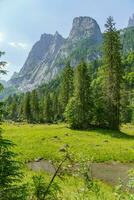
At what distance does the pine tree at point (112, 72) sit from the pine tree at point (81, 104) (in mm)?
3348

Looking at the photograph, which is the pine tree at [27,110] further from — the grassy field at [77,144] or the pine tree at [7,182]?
the pine tree at [7,182]

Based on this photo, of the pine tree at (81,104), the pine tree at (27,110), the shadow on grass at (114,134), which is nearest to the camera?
the shadow on grass at (114,134)

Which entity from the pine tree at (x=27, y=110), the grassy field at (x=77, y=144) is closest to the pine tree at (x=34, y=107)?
the pine tree at (x=27, y=110)

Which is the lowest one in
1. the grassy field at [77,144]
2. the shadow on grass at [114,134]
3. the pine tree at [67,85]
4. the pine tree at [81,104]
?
the grassy field at [77,144]

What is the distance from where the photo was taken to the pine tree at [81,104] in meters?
61.1

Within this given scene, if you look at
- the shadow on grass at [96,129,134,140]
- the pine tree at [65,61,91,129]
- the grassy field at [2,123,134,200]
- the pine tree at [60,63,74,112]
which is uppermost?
the pine tree at [60,63,74,112]

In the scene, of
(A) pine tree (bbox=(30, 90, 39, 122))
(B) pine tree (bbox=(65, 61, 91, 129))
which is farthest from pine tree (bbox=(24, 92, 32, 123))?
(B) pine tree (bbox=(65, 61, 91, 129))

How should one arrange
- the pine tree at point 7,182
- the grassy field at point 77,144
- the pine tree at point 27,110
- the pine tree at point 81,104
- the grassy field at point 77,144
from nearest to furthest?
the pine tree at point 7,182
the grassy field at point 77,144
the grassy field at point 77,144
the pine tree at point 81,104
the pine tree at point 27,110

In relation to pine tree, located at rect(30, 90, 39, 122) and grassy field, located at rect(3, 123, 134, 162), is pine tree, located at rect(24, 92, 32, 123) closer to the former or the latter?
pine tree, located at rect(30, 90, 39, 122)

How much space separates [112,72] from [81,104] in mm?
8004

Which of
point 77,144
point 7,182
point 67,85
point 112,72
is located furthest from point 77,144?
point 67,85

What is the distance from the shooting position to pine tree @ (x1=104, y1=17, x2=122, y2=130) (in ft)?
205

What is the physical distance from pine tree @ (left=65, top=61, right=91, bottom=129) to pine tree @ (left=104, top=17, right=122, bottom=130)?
335cm

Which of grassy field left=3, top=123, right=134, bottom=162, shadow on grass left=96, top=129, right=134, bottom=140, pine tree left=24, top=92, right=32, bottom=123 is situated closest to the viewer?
grassy field left=3, top=123, right=134, bottom=162
